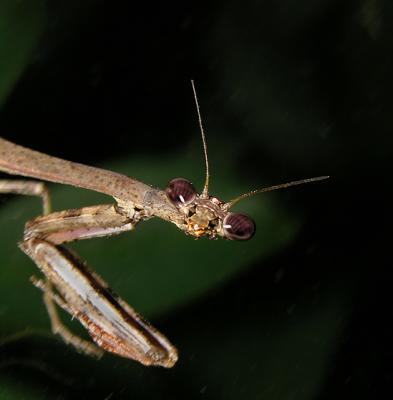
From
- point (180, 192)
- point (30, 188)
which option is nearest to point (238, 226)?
point (180, 192)

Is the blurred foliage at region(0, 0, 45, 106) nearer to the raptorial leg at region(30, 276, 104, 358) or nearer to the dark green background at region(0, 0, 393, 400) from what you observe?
the dark green background at region(0, 0, 393, 400)

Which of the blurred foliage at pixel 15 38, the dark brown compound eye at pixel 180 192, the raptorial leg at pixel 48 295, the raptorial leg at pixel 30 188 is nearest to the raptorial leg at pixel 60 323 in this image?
the raptorial leg at pixel 48 295

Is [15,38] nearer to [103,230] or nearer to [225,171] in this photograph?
[103,230]

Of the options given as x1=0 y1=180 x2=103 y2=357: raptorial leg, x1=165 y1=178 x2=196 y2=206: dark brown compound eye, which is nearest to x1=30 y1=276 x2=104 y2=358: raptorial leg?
x1=0 y1=180 x2=103 y2=357: raptorial leg

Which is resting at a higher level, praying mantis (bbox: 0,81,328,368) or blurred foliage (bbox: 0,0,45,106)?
blurred foliage (bbox: 0,0,45,106)

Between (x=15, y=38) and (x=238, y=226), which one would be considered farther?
(x=15, y=38)

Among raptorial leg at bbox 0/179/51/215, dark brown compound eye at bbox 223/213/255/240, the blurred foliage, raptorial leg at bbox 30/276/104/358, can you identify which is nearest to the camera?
dark brown compound eye at bbox 223/213/255/240

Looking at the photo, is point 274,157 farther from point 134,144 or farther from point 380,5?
point 380,5
